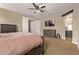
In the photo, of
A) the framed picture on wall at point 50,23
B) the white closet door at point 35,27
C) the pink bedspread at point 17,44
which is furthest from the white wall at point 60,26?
the pink bedspread at point 17,44

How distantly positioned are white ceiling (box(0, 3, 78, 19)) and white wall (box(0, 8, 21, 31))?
0.12 ft

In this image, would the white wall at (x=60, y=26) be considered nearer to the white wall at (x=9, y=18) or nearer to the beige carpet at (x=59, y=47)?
the beige carpet at (x=59, y=47)

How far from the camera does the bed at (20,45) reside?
2.50 feet

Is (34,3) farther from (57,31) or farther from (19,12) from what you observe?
(57,31)

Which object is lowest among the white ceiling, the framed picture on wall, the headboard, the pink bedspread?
the pink bedspread

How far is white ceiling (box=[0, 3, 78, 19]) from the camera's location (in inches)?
37.9

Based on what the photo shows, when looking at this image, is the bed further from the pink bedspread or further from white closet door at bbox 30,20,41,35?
white closet door at bbox 30,20,41,35

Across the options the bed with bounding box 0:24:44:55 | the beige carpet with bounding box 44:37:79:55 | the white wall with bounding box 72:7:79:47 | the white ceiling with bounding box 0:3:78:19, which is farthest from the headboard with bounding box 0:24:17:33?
the white wall with bounding box 72:7:79:47

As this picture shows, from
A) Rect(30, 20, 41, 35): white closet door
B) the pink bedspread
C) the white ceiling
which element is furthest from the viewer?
Rect(30, 20, 41, 35): white closet door

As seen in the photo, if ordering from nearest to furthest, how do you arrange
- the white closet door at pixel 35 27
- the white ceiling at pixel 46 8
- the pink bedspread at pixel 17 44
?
the pink bedspread at pixel 17 44, the white ceiling at pixel 46 8, the white closet door at pixel 35 27

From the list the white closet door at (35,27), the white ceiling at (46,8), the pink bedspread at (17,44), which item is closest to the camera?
the pink bedspread at (17,44)

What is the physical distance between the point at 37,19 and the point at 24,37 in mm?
268

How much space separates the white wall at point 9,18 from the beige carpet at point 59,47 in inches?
11.0

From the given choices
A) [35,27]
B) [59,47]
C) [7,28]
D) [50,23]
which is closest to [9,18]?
[7,28]
